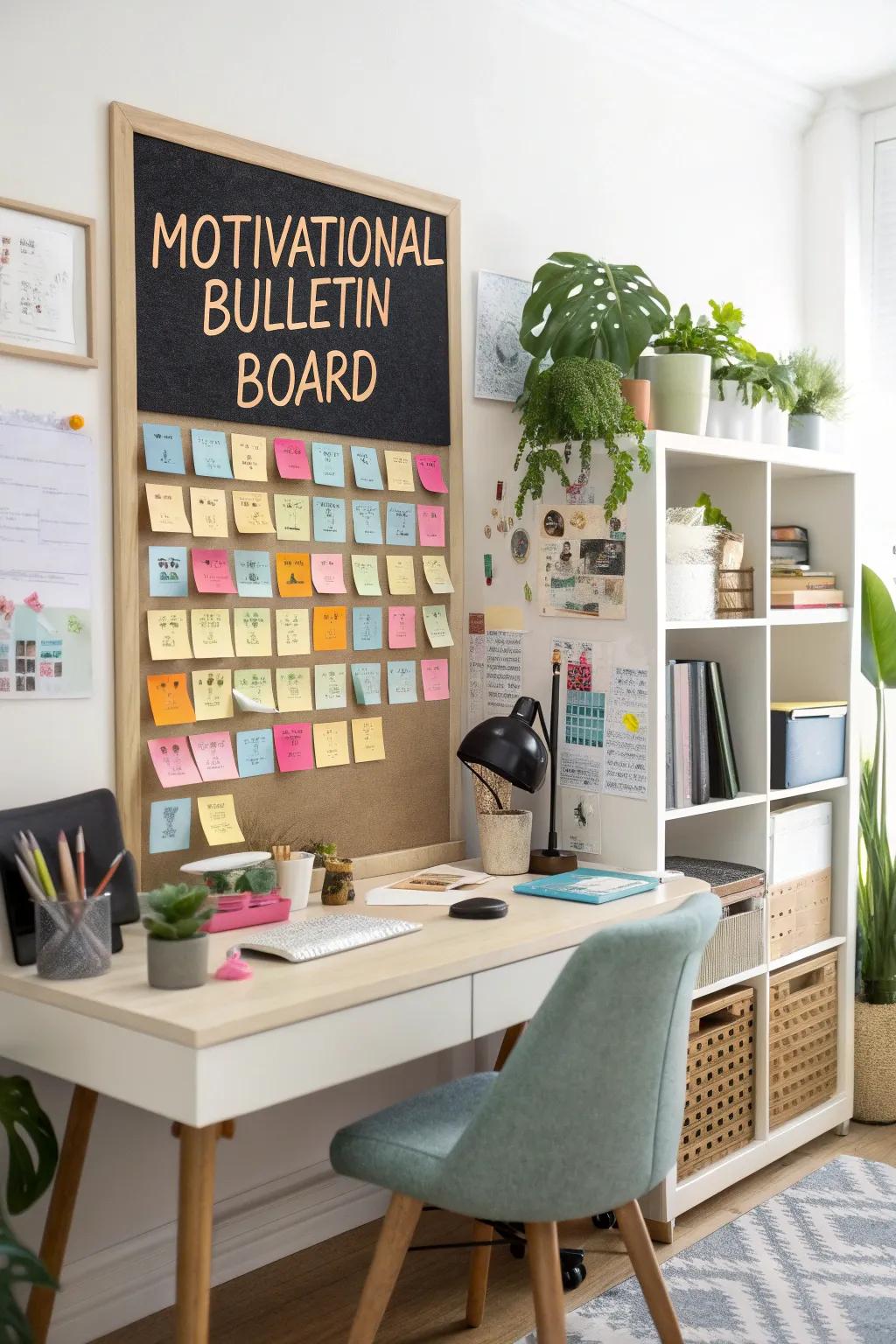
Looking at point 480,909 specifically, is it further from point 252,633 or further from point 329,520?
point 329,520

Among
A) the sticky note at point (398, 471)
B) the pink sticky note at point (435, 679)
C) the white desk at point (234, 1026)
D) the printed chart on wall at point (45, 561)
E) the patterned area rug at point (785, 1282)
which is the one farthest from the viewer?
the pink sticky note at point (435, 679)

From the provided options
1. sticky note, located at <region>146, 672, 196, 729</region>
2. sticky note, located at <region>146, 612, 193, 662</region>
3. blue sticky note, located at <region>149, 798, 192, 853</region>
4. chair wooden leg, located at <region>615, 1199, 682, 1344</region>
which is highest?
sticky note, located at <region>146, 612, 193, 662</region>

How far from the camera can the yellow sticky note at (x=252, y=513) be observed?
245 cm

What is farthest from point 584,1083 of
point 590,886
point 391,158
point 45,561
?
point 391,158

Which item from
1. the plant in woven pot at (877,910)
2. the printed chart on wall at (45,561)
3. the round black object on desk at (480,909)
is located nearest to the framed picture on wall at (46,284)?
the printed chart on wall at (45,561)

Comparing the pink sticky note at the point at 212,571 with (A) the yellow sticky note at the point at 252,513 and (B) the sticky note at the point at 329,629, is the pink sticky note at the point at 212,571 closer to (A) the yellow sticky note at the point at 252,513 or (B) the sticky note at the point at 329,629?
(A) the yellow sticky note at the point at 252,513

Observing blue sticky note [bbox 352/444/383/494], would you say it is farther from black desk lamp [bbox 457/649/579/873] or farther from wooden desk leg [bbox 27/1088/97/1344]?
wooden desk leg [bbox 27/1088/97/1344]

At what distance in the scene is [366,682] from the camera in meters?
2.68

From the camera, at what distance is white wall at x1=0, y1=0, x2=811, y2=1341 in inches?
86.4

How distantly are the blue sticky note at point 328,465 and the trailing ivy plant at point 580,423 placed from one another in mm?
383

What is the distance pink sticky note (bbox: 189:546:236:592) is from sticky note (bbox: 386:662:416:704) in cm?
43

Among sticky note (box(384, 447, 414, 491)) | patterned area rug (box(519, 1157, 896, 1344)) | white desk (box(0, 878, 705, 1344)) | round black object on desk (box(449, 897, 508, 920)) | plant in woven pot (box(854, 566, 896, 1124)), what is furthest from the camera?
plant in woven pot (box(854, 566, 896, 1124))

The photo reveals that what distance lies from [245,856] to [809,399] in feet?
6.16

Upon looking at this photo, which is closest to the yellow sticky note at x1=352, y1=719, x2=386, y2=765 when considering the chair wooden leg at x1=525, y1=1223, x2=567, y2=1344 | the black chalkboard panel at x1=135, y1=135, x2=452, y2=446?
the black chalkboard panel at x1=135, y1=135, x2=452, y2=446
